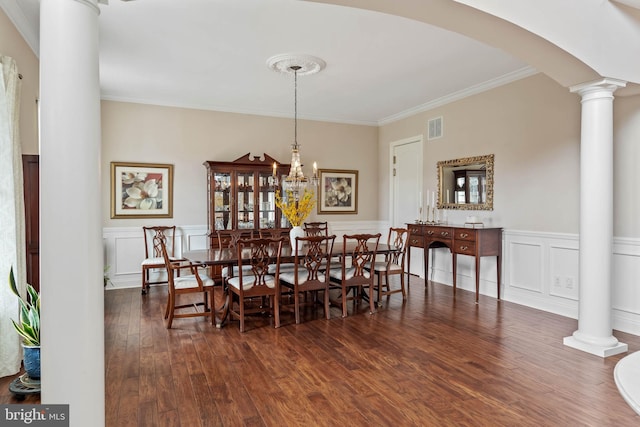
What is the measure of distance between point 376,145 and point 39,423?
669 centimetres

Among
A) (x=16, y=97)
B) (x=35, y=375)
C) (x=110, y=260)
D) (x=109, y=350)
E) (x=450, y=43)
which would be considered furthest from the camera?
(x=110, y=260)

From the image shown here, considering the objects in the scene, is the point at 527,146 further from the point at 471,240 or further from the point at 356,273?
the point at 356,273

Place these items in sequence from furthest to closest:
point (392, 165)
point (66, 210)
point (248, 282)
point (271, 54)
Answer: point (392, 165), point (271, 54), point (248, 282), point (66, 210)

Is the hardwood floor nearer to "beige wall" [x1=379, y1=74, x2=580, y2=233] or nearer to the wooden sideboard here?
the wooden sideboard

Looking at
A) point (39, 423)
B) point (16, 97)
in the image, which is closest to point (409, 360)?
point (39, 423)

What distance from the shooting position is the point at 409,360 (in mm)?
3121

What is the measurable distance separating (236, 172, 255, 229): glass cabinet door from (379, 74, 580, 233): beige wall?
2949 mm

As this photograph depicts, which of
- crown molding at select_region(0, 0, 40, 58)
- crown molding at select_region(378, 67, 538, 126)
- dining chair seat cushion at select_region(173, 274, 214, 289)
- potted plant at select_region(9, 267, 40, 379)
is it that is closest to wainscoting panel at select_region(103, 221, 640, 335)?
crown molding at select_region(378, 67, 538, 126)

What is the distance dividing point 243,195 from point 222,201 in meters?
0.32

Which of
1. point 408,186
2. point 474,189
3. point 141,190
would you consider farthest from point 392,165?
point 141,190

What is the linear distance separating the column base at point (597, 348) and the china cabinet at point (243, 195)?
4022 millimetres

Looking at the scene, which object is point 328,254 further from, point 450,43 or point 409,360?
point 450,43

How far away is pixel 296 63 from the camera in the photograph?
169 inches

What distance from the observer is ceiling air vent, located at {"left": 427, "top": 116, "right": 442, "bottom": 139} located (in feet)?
19.6
